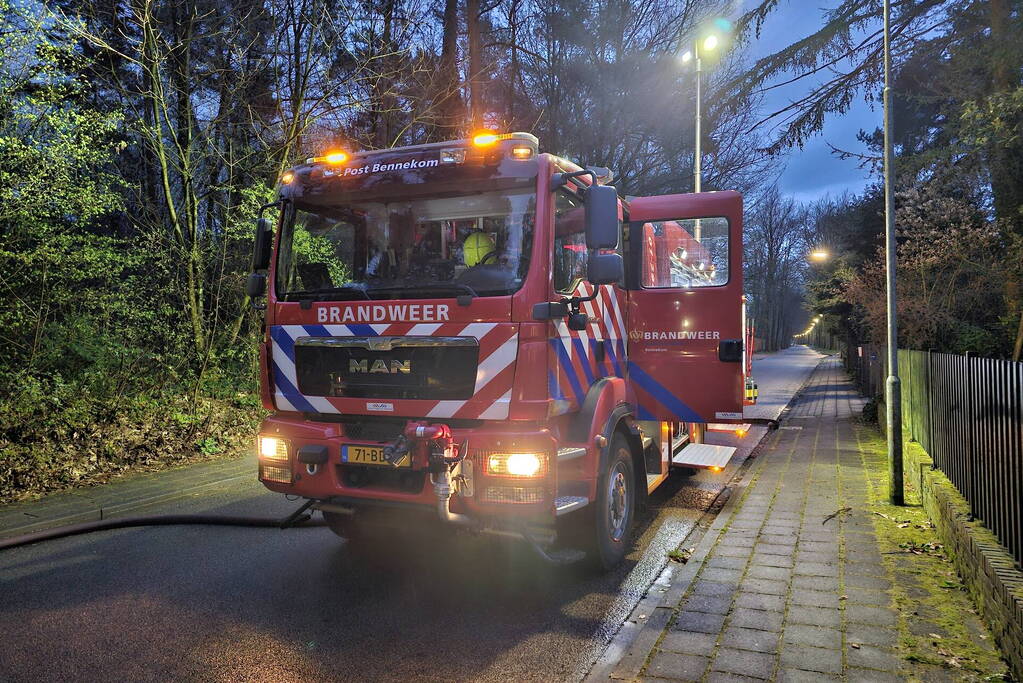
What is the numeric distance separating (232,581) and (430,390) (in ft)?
6.40

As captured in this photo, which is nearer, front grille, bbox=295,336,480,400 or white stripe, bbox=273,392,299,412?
front grille, bbox=295,336,480,400

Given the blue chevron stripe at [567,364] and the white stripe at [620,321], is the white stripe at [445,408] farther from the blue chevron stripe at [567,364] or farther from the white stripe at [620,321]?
the white stripe at [620,321]

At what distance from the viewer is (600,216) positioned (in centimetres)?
452

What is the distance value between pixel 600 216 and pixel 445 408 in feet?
5.12

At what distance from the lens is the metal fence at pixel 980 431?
401 centimetres

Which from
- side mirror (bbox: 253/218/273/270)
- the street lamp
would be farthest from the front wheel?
the street lamp

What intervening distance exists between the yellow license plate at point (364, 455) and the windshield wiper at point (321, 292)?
99 centimetres

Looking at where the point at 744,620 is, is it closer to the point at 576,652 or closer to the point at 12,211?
the point at 576,652

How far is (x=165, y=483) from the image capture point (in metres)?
8.02

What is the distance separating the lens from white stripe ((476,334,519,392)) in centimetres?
434

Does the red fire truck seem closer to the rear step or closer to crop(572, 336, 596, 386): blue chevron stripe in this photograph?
crop(572, 336, 596, 386): blue chevron stripe

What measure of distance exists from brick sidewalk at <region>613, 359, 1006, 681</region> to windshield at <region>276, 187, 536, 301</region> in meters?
2.25

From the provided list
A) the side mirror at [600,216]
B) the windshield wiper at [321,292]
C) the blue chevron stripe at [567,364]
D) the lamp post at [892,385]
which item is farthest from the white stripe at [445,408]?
the lamp post at [892,385]

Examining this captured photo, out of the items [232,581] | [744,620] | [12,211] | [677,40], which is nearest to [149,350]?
[12,211]
